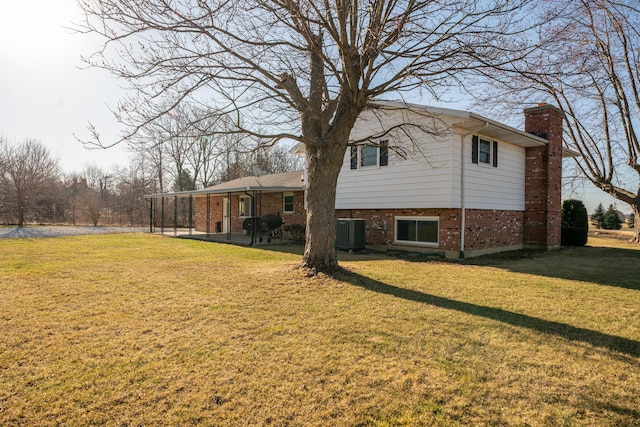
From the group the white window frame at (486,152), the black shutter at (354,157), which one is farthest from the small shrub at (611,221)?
the black shutter at (354,157)

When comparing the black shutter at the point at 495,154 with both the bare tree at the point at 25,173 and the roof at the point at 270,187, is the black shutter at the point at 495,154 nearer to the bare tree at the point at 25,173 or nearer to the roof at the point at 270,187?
the roof at the point at 270,187

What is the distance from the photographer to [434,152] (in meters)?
10.5

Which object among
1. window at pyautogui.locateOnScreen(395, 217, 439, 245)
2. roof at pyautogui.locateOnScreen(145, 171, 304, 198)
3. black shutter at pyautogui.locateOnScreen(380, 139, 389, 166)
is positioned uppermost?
black shutter at pyautogui.locateOnScreen(380, 139, 389, 166)

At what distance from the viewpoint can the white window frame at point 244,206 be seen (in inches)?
748

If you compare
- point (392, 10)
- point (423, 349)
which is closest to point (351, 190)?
point (392, 10)

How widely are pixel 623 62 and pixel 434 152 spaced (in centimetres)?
1043

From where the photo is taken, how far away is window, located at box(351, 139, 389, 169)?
39.1ft

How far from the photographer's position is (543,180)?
12766 mm

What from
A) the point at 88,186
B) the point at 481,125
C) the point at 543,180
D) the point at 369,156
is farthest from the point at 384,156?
the point at 88,186

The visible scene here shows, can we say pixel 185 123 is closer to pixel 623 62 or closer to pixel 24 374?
pixel 24 374

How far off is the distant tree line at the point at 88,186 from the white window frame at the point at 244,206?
5.89 metres

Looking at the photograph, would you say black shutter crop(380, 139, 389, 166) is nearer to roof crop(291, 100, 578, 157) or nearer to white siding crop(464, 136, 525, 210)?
roof crop(291, 100, 578, 157)

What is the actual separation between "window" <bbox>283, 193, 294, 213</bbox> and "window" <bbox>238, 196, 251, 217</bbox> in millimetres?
2866

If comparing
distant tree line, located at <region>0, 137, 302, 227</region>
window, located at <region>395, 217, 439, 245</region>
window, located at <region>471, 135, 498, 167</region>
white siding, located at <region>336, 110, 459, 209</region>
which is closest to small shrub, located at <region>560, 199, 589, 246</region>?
window, located at <region>471, 135, 498, 167</region>
